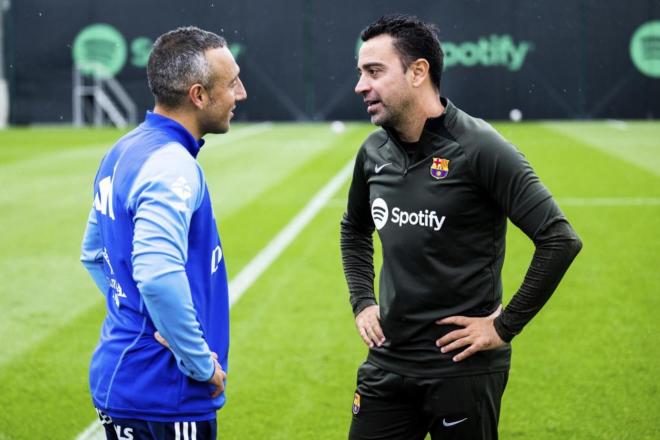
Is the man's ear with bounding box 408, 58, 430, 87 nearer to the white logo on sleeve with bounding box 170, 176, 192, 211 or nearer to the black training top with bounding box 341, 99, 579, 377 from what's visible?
the black training top with bounding box 341, 99, 579, 377

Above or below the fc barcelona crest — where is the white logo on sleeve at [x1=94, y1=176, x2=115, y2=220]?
below

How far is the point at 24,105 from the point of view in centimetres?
2895

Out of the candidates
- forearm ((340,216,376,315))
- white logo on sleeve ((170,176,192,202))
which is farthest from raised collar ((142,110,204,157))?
forearm ((340,216,376,315))

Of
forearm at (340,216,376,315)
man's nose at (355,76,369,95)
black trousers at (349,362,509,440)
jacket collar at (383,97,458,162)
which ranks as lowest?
black trousers at (349,362,509,440)

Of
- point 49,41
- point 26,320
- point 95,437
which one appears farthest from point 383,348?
point 49,41

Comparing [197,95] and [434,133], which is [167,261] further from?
[434,133]

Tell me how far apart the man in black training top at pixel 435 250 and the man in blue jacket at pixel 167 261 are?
2.28 feet

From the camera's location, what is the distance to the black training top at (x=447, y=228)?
142 inches

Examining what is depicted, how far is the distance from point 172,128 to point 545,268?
1347mm

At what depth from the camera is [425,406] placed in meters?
3.84

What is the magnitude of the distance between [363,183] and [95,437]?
2461mm

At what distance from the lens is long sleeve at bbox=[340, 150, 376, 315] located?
4.27 m

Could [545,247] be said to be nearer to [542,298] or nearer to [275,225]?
[542,298]

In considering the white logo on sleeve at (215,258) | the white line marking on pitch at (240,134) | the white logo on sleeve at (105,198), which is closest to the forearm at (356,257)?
the white logo on sleeve at (215,258)
